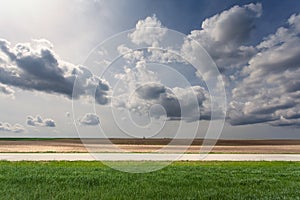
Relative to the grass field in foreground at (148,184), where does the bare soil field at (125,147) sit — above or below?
above

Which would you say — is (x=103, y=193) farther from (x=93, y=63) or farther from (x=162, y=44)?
(x=162, y=44)

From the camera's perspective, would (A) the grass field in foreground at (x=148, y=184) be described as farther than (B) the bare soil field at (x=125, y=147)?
No

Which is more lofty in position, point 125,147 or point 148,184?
point 125,147

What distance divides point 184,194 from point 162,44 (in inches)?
210

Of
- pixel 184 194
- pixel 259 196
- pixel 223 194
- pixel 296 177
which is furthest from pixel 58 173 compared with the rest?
pixel 296 177

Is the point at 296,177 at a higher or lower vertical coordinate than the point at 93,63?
lower

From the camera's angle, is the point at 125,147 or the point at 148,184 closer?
the point at 148,184

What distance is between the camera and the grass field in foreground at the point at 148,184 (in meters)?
8.67

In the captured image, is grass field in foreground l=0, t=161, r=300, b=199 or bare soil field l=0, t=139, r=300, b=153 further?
bare soil field l=0, t=139, r=300, b=153

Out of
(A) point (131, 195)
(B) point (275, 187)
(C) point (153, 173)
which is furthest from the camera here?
(C) point (153, 173)

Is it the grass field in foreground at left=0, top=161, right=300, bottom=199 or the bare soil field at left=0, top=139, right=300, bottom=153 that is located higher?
the bare soil field at left=0, top=139, right=300, bottom=153

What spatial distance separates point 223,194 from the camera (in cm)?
877

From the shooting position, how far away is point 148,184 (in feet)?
32.8

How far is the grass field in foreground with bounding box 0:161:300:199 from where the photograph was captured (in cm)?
867
